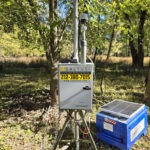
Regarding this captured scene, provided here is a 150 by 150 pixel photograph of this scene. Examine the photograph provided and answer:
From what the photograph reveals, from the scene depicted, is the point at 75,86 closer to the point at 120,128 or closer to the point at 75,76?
the point at 75,76

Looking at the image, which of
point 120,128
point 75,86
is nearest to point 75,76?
point 75,86

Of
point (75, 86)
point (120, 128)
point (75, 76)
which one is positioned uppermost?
point (75, 76)

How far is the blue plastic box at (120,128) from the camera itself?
2.97 m

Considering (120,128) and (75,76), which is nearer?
(75,76)

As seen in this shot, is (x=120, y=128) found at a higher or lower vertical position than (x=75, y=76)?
lower

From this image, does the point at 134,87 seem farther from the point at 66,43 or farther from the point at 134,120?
the point at 134,120

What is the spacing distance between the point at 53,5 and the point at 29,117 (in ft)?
7.52

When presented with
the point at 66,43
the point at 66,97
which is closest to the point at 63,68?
the point at 66,97

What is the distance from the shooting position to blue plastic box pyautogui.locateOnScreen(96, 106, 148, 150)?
117 inches

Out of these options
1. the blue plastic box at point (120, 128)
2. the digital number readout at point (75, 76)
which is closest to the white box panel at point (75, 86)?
the digital number readout at point (75, 76)

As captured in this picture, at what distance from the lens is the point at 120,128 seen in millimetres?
2998

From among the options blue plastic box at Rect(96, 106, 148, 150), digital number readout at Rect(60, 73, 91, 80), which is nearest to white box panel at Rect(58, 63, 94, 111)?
digital number readout at Rect(60, 73, 91, 80)

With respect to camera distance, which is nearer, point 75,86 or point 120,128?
point 75,86

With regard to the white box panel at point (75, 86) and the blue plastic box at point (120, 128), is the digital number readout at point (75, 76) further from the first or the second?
the blue plastic box at point (120, 128)
